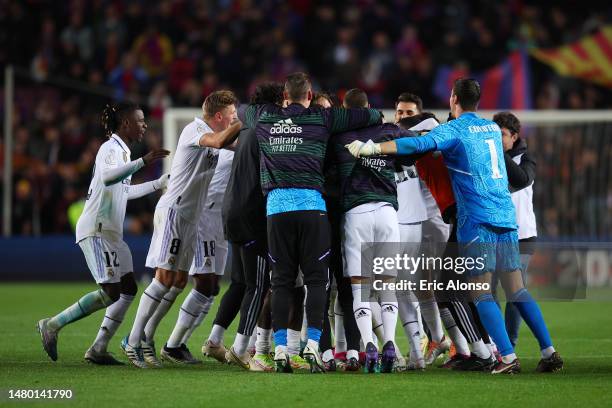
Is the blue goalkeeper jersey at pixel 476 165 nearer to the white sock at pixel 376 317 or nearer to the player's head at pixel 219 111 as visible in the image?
the white sock at pixel 376 317

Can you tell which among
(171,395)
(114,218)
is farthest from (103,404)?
(114,218)

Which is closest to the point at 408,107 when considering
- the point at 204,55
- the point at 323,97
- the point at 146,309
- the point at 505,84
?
the point at 323,97

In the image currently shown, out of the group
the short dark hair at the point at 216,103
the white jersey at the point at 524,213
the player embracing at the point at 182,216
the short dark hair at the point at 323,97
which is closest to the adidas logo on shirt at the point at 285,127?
the player embracing at the point at 182,216

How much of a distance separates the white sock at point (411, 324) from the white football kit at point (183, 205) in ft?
6.25

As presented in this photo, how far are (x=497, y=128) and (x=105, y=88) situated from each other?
557 inches

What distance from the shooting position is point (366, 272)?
30.3 ft

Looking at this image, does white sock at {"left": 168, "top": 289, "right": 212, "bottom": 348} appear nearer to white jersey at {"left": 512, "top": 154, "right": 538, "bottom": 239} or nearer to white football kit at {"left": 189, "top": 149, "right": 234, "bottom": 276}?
white football kit at {"left": 189, "top": 149, "right": 234, "bottom": 276}

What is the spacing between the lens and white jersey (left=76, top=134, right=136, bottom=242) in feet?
32.3

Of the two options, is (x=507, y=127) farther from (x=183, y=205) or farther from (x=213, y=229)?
(x=183, y=205)

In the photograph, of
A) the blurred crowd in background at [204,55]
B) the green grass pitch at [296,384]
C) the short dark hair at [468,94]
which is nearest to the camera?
the green grass pitch at [296,384]

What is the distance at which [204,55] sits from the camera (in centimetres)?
2320

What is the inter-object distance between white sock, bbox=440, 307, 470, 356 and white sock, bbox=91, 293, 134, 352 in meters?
2.78

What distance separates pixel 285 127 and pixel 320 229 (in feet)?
2.81

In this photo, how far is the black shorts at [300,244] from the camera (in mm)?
8945
